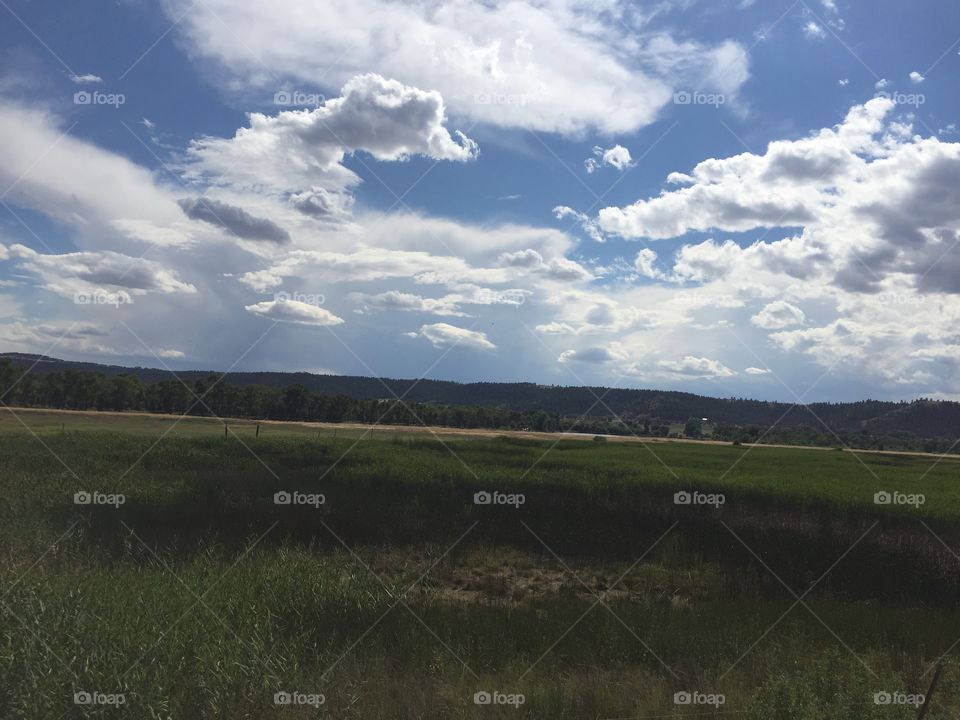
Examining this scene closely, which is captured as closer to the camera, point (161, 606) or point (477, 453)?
point (161, 606)

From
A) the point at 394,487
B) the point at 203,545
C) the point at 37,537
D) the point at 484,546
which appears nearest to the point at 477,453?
the point at 394,487

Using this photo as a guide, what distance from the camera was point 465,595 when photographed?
529 inches

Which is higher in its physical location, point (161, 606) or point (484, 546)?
point (161, 606)

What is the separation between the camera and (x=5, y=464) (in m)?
25.5

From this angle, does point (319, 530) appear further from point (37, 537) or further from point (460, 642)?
point (460, 642)

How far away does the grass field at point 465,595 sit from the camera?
20.8 feet

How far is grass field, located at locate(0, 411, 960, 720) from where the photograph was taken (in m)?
6.33

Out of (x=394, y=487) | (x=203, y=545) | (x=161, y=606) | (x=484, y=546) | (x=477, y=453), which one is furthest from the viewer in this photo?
(x=477, y=453)

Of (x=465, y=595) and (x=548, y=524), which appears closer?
(x=465, y=595)

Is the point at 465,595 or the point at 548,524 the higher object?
the point at 548,524

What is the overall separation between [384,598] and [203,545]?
6578 millimetres

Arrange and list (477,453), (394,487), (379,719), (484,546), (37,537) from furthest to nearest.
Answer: (477,453) → (394,487) → (484,546) → (37,537) → (379,719)

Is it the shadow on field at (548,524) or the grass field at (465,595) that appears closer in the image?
the grass field at (465,595)

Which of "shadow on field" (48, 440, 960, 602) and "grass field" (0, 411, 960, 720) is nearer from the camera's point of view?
"grass field" (0, 411, 960, 720)
